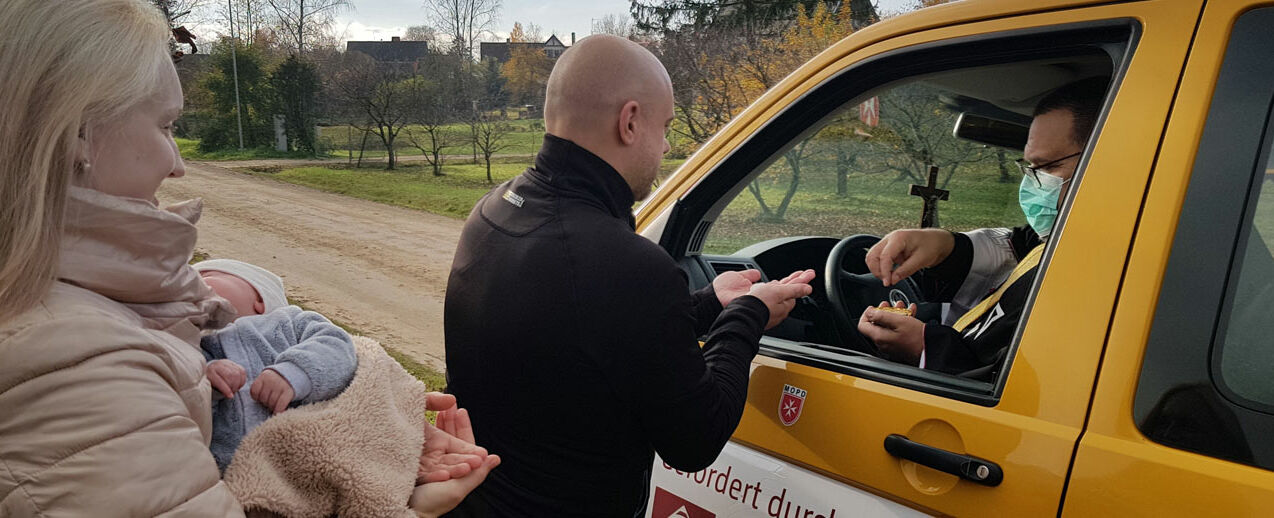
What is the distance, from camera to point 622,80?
189cm

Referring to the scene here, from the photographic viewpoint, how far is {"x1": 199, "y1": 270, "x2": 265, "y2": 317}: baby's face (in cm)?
154

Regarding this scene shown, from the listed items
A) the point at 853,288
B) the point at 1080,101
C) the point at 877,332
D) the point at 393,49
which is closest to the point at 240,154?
the point at 393,49

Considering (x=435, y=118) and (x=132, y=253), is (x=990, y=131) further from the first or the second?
(x=435, y=118)

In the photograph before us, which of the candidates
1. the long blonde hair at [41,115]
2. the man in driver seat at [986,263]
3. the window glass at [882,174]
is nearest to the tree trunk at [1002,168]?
the window glass at [882,174]

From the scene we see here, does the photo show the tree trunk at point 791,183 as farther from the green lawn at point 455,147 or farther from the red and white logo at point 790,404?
the green lawn at point 455,147

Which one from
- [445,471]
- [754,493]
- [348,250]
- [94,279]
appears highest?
[94,279]

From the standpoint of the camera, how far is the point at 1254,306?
1258mm

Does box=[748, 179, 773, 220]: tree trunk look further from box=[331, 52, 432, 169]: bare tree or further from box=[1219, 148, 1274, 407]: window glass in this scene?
box=[331, 52, 432, 169]: bare tree

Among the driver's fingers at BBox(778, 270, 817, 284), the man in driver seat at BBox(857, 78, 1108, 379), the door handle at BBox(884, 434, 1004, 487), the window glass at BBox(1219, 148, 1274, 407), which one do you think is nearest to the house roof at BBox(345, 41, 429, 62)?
the man in driver seat at BBox(857, 78, 1108, 379)

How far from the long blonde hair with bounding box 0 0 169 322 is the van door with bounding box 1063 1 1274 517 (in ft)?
4.86

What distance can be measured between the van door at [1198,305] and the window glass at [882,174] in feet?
2.70

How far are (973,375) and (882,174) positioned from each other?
1982mm

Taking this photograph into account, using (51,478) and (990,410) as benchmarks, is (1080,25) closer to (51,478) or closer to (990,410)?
(990,410)

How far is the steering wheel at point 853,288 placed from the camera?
2.38m
